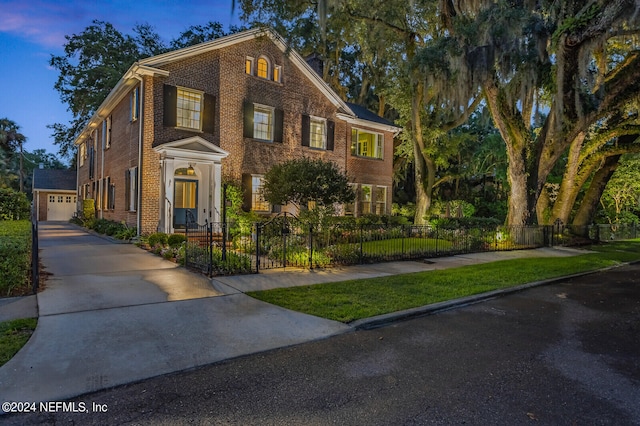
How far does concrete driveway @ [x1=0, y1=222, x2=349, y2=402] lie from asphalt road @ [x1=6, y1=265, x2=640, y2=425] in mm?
259

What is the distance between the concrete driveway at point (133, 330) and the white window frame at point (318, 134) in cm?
1220

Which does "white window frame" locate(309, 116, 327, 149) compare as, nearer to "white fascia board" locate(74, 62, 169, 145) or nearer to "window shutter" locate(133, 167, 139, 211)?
"white fascia board" locate(74, 62, 169, 145)

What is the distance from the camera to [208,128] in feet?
49.1

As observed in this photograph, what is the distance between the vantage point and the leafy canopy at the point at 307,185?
38.8ft

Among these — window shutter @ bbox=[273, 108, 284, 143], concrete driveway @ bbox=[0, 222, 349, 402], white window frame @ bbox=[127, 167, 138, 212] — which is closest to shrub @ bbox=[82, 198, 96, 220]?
white window frame @ bbox=[127, 167, 138, 212]

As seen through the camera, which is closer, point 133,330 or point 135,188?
point 133,330

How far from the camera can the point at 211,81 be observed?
1511cm

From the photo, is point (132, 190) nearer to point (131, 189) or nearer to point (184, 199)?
point (131, 189)

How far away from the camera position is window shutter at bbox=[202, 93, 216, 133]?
48.8ft

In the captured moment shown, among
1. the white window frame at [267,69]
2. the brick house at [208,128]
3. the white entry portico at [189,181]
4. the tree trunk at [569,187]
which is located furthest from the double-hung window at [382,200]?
the white entry portico at [189,181]

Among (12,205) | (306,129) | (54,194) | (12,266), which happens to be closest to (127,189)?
(12,205)

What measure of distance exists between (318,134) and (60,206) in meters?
24.7

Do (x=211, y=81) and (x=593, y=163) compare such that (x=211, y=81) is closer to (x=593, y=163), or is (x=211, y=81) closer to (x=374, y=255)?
(x=374, y=255)

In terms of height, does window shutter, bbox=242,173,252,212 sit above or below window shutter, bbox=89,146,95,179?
below
